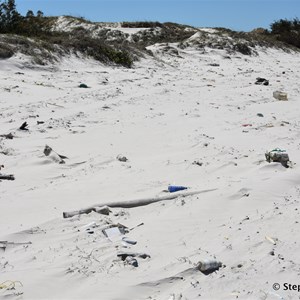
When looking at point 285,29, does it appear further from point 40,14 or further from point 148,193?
point 148,193

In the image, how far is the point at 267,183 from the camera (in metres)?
4.49

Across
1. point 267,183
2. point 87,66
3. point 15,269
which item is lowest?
point 15,269

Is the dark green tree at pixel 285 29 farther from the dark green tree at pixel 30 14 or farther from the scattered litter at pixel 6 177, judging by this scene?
the scattered litter at pixel 6 177

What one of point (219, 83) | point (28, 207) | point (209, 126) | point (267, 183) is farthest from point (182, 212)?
point (219, 83)

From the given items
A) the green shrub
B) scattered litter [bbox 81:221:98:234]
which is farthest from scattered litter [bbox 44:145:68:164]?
the green shrub

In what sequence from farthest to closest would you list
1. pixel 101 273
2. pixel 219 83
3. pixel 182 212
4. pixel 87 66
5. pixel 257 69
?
pixel 257 69 < pixel 87 66 < pixel 219 83 < pixel 182 212 < pixel 101 273

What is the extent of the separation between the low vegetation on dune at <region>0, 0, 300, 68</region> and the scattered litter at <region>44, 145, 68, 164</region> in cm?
781

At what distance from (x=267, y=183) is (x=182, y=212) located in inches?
44.7

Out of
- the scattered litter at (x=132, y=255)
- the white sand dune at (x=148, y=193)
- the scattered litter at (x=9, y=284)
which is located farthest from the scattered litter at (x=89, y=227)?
the scattered litter at (x=9, y=284)

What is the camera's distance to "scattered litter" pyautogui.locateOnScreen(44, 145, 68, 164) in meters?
5.54

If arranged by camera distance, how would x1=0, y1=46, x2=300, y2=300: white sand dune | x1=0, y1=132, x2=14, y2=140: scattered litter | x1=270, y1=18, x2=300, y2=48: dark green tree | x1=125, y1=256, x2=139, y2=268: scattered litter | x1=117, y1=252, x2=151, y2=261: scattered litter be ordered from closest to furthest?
x1=0, y1=46, x2=300, y2=300: white sand dune
x1=125, y1=256, x2=139, y2=268: scattered litter
x1=117, y1=252, x2=151, y2=261: scattered litter
x1=0, y1=132, x2=14, y2=140: scattered litter
x1=270, y1=18, x2=300, y2=48: dark green tree

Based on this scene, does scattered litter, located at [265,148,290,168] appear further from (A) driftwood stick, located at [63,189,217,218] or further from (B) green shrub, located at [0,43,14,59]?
(B) green shrub, located at [0,43,14,59]

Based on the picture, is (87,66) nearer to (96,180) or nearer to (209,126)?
(209,126)

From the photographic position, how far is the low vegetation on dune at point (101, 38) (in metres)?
14.0
